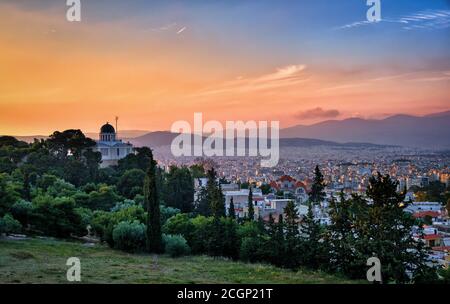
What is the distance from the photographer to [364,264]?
786 centimetres

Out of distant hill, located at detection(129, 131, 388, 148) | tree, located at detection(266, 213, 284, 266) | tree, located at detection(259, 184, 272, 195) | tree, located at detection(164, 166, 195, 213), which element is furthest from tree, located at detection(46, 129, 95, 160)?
tree, located at detection(266, 213, 284, 266)

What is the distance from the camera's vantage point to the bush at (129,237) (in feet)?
38.8

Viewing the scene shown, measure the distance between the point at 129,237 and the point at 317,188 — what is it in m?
5.94

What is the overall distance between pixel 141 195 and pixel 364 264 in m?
12.3

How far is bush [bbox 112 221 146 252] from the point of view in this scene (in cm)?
1182

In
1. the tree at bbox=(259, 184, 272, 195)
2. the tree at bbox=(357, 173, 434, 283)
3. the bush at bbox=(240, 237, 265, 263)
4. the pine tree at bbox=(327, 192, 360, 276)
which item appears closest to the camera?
the tree at bbox=(357, 173, 434, 283)

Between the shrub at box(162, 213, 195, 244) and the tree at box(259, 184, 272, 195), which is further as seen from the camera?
the tree at box(259, 184, 272, 195)

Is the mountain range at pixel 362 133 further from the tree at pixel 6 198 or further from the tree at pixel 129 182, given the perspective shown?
the tree at pixel 129 182

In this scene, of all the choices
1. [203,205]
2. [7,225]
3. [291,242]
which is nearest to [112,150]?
[203,205]

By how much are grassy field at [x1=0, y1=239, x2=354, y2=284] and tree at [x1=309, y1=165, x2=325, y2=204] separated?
10.7 feet

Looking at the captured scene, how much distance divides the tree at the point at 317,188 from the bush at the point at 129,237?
449 centimetres

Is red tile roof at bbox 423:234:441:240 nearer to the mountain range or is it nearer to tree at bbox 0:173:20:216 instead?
the mountain range

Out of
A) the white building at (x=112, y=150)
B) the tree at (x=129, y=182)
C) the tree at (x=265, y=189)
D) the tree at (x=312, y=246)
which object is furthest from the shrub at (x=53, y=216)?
the white building at (x=112, y=150)
